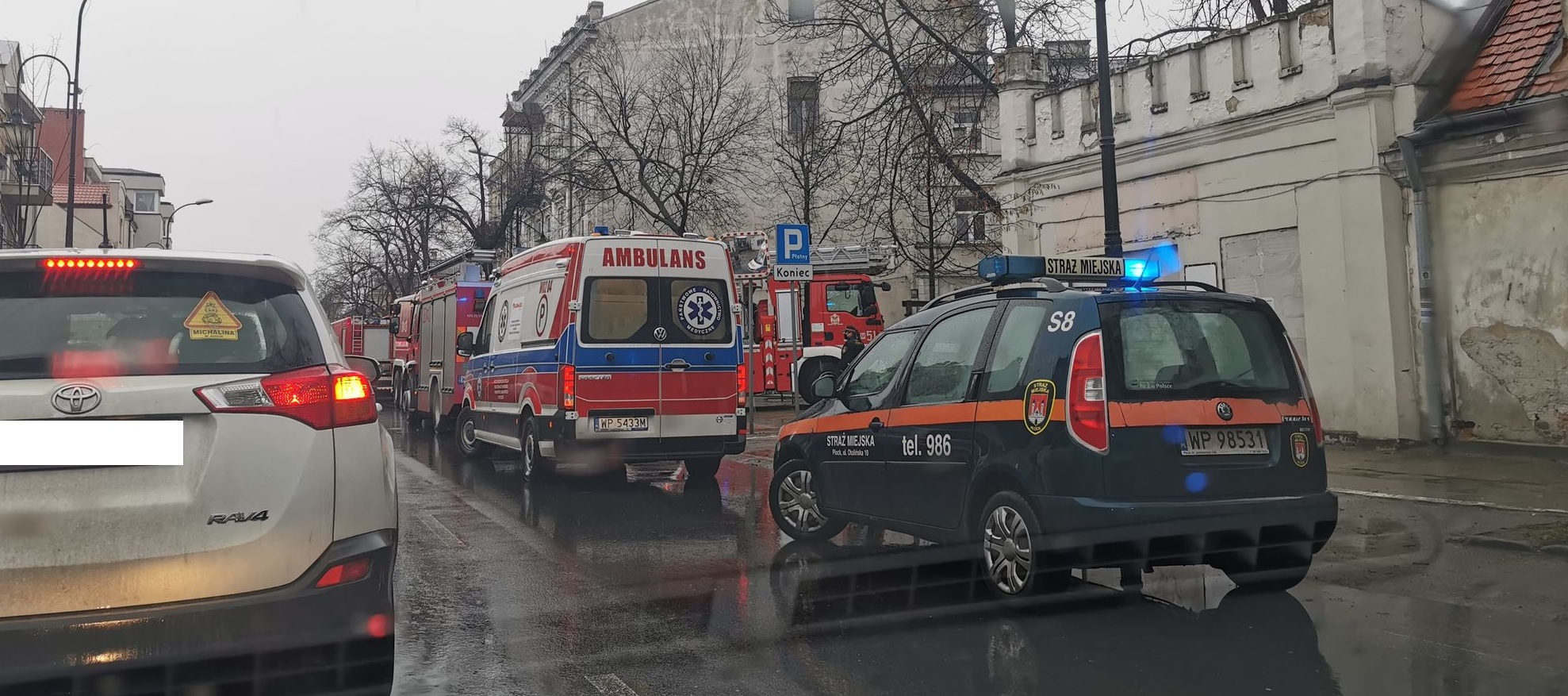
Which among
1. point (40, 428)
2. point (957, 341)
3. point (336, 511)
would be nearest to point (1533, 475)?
point (957, 341)

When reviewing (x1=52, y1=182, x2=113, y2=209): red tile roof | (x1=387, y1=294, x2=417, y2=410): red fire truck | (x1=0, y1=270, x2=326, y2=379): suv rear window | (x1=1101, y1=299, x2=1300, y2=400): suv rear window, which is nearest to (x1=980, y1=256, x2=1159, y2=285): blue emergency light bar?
(x1=1101, y1=299, x2=1300, y2=400): suv rear window

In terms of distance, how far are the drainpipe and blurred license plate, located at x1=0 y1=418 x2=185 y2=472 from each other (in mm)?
12357

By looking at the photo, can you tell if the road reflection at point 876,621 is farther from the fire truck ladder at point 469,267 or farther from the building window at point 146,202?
the building window at point 146,202

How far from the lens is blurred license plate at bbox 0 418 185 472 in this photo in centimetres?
348

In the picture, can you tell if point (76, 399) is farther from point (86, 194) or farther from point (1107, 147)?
point (86, 194)

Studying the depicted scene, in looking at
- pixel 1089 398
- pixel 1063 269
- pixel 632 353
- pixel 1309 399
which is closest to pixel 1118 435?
pixel 1089 398

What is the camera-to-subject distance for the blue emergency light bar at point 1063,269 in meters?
6.72

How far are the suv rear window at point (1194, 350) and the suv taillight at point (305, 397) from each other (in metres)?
3.59

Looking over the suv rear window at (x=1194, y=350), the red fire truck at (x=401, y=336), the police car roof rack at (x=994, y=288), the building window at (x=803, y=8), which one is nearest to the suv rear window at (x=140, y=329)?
the suv rear window at (x=1194, y=350)

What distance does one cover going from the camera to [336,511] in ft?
12.9

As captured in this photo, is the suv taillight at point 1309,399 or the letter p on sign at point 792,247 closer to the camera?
the suv taillight at point 1309,399

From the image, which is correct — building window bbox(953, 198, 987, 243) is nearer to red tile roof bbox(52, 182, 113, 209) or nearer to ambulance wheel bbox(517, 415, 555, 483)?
ambulance wheel bbox(517, 415, 555, 483)

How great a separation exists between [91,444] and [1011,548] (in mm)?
4286

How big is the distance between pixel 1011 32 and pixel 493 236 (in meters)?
27.8
